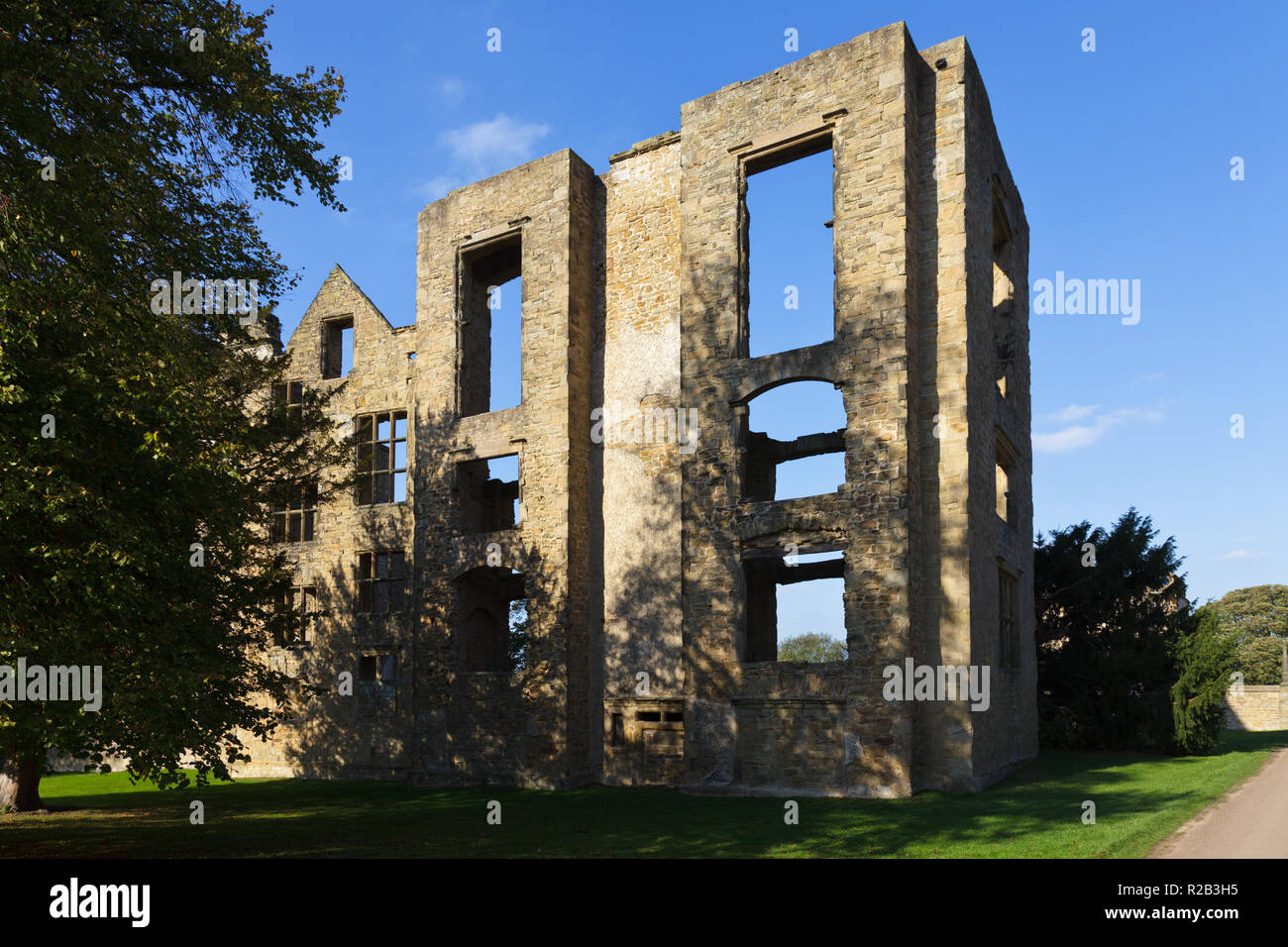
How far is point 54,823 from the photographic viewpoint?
16.7 meters

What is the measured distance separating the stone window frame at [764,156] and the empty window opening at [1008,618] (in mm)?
7754

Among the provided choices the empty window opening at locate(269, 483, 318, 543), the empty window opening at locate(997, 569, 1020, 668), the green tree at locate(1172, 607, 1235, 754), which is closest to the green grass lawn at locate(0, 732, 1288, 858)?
the empty window opening at locate(997, 569, 1020, 668)

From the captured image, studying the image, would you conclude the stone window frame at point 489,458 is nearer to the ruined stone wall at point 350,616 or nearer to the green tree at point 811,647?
the ruined stone wall at point 350,616

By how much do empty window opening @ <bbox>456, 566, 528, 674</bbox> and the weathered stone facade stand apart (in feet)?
0.31

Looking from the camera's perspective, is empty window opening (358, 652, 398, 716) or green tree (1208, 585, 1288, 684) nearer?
empty window opening (358, 652, 398, 716)

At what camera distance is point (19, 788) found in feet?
61.3

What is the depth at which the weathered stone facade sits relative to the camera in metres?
17.2

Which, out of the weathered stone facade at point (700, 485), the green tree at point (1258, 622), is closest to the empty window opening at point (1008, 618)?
the weathered stone facade at point (700, 485)

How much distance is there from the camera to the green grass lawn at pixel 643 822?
11734mm

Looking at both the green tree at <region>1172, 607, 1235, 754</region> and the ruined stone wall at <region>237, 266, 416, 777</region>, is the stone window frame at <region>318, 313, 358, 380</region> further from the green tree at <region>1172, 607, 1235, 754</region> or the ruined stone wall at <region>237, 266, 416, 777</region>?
A: the green tree at <region>1172, 607, 1235, 754</region>

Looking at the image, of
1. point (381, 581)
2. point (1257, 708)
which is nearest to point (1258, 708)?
point (1257, 708)

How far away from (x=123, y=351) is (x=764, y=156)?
13.2 m

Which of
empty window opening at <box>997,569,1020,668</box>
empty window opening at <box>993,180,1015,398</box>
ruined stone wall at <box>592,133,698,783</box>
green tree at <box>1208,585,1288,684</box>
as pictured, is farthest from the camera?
green tree at <box>1208,585,1288,684</box>
